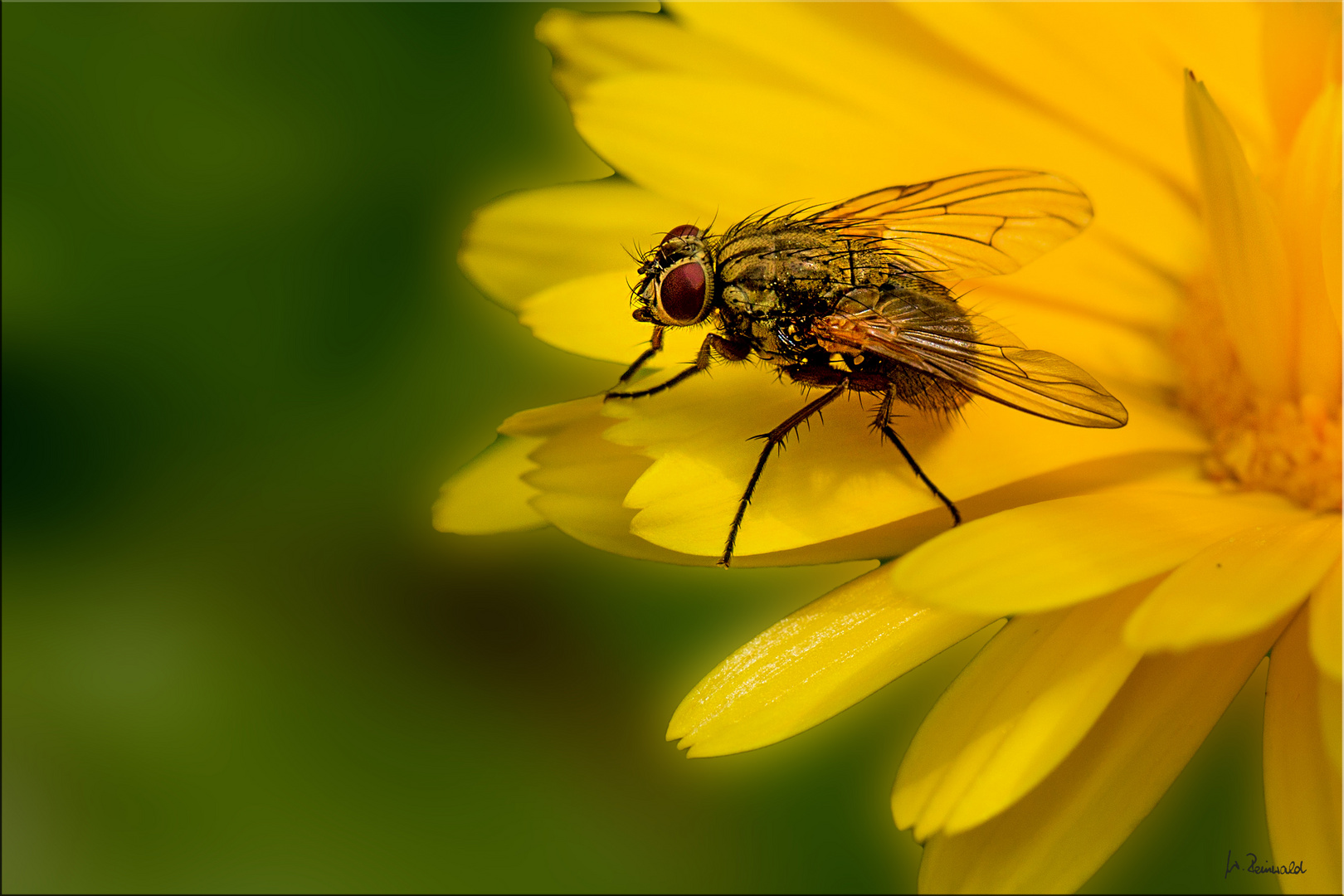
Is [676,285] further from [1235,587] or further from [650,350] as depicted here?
[1235,587]

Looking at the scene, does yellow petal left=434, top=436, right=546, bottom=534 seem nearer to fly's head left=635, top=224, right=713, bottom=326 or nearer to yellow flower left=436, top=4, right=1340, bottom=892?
yellow flower left=436, top=4, right=1340, bottom=892

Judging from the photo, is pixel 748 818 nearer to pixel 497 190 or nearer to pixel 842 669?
pixel 842 669

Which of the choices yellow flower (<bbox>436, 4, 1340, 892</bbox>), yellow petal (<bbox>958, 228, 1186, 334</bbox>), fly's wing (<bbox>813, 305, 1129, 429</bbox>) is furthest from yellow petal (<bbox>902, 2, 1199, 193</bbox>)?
fly's wing (<bbox>813, 305, 1129, 429</bbox>)

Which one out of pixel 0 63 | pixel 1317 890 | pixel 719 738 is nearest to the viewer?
pixel 1317 890

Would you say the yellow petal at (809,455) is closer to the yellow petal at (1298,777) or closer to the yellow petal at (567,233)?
the yellow petal at (567,233)

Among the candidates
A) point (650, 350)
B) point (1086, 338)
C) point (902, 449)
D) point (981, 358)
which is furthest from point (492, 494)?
point (1086, 338)

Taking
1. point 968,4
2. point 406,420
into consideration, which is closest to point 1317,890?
point 968,4

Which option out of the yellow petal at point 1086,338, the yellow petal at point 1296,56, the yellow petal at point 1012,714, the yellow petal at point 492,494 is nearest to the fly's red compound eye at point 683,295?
the yellow petal at point 492,494
